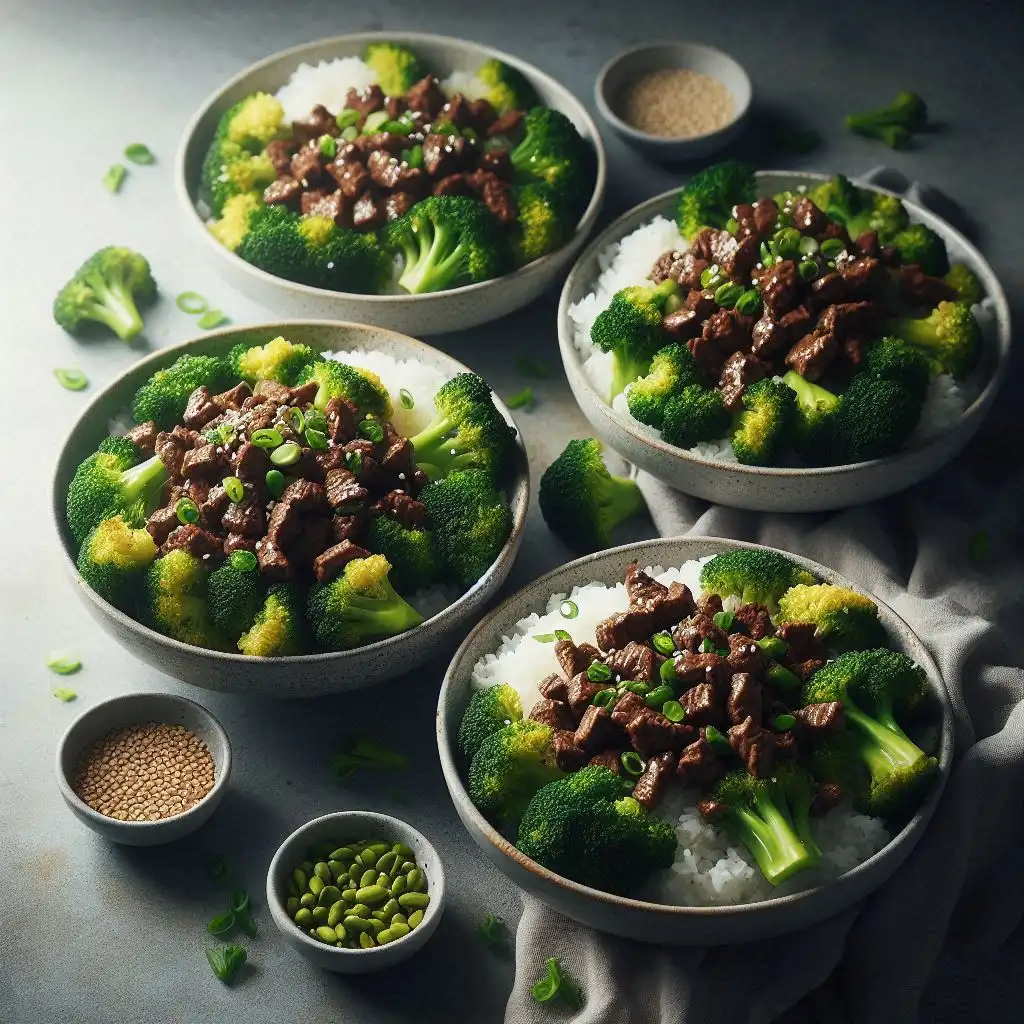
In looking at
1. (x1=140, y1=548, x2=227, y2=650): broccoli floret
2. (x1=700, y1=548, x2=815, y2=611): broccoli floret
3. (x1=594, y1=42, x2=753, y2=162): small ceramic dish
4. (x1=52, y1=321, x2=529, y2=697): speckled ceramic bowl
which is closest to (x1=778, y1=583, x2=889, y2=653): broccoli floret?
(x1=700, y1=548, x2=815, y2=611): broccoli floret

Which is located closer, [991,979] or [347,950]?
[347,950]

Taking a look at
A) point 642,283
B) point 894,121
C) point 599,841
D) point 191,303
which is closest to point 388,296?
point 642,283

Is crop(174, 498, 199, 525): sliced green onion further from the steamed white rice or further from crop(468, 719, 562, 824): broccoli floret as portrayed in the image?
A: the steamed white rice

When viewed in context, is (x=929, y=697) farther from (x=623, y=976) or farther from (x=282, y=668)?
(x=282, y=668)

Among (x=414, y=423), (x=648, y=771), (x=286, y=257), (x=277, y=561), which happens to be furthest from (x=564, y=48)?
(x=648, y=771)

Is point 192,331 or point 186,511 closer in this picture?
point 186,511

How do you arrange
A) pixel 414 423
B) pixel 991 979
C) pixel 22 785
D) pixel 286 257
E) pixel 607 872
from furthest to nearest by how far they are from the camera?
1. pixel 286 257
2. pixel 414 423
3. pixel 22 785
4. pixel 991 979
5. pixel 607 872

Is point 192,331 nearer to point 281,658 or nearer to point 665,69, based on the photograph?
point 281,658
